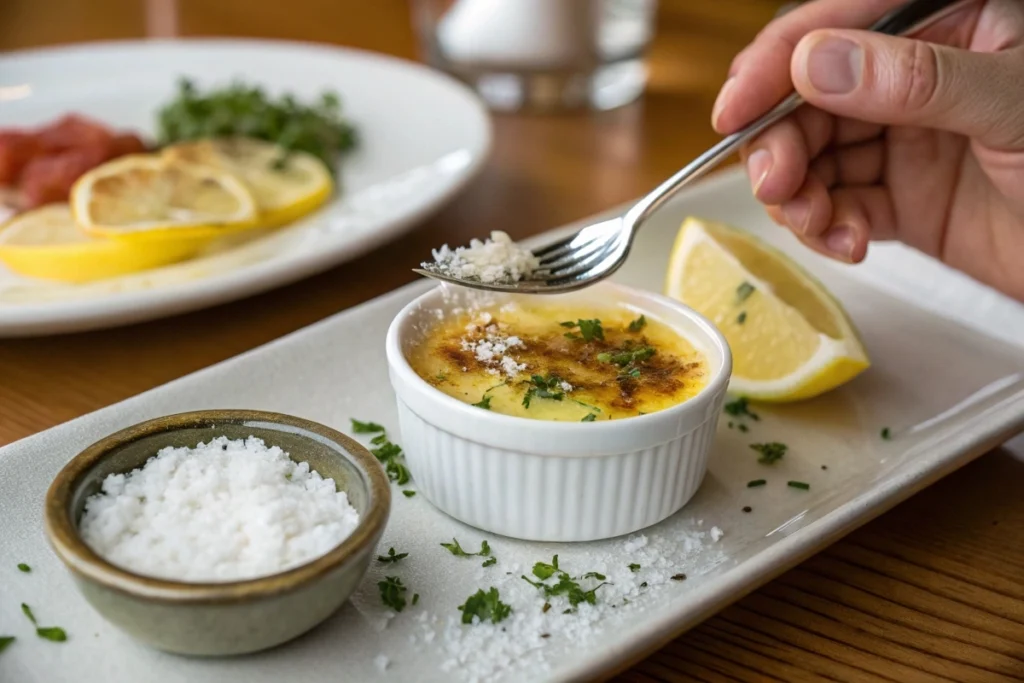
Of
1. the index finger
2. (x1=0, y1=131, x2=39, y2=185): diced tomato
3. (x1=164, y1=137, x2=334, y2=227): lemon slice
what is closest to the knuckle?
the index finger

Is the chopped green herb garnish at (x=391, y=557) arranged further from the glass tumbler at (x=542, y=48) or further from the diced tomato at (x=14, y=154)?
the glass tumbler at (x=542, y=48)

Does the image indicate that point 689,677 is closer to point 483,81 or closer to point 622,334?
point 622,334

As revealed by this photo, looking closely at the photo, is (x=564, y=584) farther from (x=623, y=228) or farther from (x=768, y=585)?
(x=623, y=228)

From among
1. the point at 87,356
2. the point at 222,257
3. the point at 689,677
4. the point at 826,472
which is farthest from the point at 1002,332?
the point at 87,356

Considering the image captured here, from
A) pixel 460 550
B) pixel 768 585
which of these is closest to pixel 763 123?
pixel 768 585

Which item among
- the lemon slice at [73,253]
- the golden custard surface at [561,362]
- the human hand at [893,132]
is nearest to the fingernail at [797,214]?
the human hand at [893,132]
